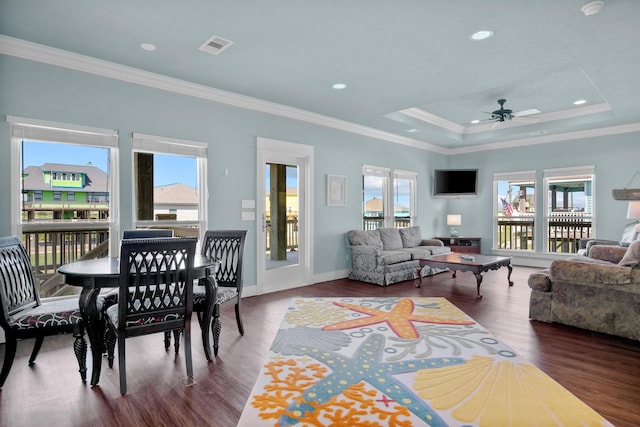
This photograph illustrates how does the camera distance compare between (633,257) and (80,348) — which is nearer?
(80,348)

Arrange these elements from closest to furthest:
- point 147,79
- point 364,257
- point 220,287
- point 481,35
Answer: point 481,35, point 220,287, point 147,79, point 364,257

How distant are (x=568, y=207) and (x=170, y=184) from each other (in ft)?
24.8

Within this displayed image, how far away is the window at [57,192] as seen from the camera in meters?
→ 3.46

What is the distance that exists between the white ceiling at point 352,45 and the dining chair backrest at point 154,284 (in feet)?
6.09

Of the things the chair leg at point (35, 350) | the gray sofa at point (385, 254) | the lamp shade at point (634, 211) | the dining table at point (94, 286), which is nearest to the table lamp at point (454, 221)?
the gray sofa at point (385, 254)

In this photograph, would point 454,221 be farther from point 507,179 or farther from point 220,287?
point 220,287

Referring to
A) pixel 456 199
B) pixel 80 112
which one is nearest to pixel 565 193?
pixel 456 199

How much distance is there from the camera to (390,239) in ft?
22.2

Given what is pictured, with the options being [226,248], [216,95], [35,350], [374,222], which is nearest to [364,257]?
[374,222]

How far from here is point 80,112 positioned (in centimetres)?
371

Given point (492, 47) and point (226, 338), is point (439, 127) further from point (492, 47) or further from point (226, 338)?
point (226, 338)

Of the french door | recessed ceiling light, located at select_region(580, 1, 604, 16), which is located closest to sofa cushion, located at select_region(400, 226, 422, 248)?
the french door

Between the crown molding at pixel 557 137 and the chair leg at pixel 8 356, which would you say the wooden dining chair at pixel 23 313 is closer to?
the chair leg at pixel 8 356

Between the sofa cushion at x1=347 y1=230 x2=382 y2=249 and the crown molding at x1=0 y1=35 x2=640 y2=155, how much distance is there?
1869mm
